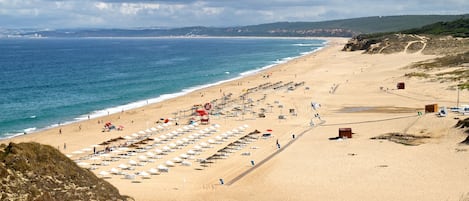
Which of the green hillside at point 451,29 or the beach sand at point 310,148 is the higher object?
the green hillside at point 451,29

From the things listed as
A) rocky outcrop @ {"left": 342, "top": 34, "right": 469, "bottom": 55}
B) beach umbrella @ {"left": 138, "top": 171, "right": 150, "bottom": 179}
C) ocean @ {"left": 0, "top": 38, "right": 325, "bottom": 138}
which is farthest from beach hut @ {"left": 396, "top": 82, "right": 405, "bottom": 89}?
beach umbrella @ {"left": 138, "top": 171, "right": 150, "bottom": 179}

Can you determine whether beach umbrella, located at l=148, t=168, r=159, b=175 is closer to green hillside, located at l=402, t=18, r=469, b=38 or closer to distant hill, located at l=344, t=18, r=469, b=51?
distant hill, located at l=344, t=18, r=469, b=51

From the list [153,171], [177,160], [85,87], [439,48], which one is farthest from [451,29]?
[153,171]

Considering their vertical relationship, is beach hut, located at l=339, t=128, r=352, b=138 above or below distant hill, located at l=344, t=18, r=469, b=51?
below

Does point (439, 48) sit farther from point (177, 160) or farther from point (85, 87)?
point (177, 160)

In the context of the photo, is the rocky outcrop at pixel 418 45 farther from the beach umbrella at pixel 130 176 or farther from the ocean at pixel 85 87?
the beach umbrella at pixel 130 176

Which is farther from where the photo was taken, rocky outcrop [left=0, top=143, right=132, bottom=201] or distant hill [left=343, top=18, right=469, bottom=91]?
distant hill [left=343, top=18, right=469, bottom=91]

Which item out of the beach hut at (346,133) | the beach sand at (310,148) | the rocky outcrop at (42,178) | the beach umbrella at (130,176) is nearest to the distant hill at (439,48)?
the beach sand at (310,148)
